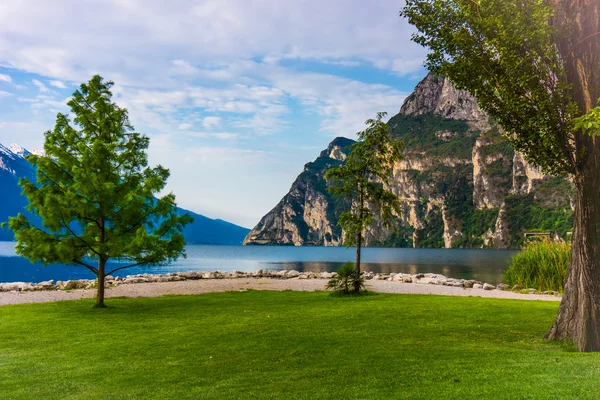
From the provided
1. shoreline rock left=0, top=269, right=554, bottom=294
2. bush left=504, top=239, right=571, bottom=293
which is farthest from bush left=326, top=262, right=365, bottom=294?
bush left=504, top=239, right=571, bottom=293

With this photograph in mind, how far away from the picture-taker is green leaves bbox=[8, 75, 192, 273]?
1475cm

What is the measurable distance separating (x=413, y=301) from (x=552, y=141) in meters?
8.73

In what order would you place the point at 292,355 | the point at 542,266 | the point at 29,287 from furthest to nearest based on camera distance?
the point at 542,266
the point at 29,287
the point at 292,355

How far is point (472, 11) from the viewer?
9.10 meters

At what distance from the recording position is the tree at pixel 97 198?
14.8 meters

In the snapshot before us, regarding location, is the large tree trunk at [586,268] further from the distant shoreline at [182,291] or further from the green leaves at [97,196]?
the green leaves at [97,196]

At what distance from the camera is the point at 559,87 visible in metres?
8.69

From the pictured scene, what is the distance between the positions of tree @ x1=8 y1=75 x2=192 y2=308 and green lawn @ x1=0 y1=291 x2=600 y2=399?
2122 millimetres

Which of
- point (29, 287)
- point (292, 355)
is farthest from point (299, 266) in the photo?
point (292, 355)

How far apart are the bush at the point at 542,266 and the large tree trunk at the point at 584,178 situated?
13.7m

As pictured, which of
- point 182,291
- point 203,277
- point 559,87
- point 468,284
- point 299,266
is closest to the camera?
point 559,87

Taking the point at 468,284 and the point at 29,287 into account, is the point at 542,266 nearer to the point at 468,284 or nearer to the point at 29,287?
the point at 468,284

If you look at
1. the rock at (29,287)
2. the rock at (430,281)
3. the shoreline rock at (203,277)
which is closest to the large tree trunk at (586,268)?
the shoreline rock at (203,277)

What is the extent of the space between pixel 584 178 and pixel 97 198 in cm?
1373
